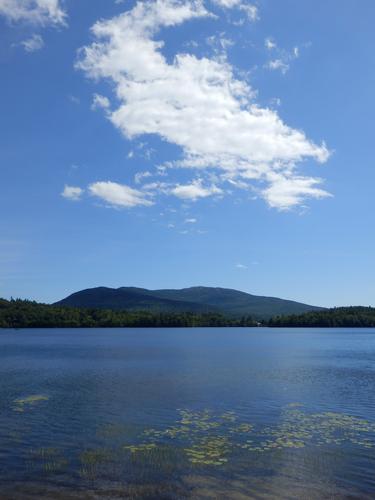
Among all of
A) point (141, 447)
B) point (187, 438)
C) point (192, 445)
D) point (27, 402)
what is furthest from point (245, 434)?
point (27, 402)

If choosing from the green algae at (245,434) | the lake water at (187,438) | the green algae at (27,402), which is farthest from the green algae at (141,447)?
the green algae at (27,402)

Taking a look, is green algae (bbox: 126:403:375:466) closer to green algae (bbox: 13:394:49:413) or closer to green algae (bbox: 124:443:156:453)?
green algae (bbox: 124:443:156:453)

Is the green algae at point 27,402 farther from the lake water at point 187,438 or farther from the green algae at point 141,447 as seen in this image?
the green algae at point 141,447

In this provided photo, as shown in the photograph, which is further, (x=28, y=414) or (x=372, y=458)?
(x=28, y=414)

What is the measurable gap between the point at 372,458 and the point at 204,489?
10.6 metres

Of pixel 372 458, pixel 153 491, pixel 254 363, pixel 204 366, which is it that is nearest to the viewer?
pixel 153 491

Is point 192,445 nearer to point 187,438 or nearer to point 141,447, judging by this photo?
point 187,438

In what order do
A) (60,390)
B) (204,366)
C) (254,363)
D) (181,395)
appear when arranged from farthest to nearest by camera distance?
(254,363) < (204,366) < (60,390) < (181,395)

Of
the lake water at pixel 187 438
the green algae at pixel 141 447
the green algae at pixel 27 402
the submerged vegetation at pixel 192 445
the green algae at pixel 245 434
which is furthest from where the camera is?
the green algae at pixel 27 402

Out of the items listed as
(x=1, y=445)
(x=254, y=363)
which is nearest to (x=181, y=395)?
(x=1, y=445)

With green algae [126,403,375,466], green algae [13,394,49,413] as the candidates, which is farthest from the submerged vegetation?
green algae [13,394,49,413]

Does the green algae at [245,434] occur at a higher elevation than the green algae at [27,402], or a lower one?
higher

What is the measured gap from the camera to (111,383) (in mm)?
54125

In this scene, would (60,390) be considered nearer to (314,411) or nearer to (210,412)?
(210,412)
